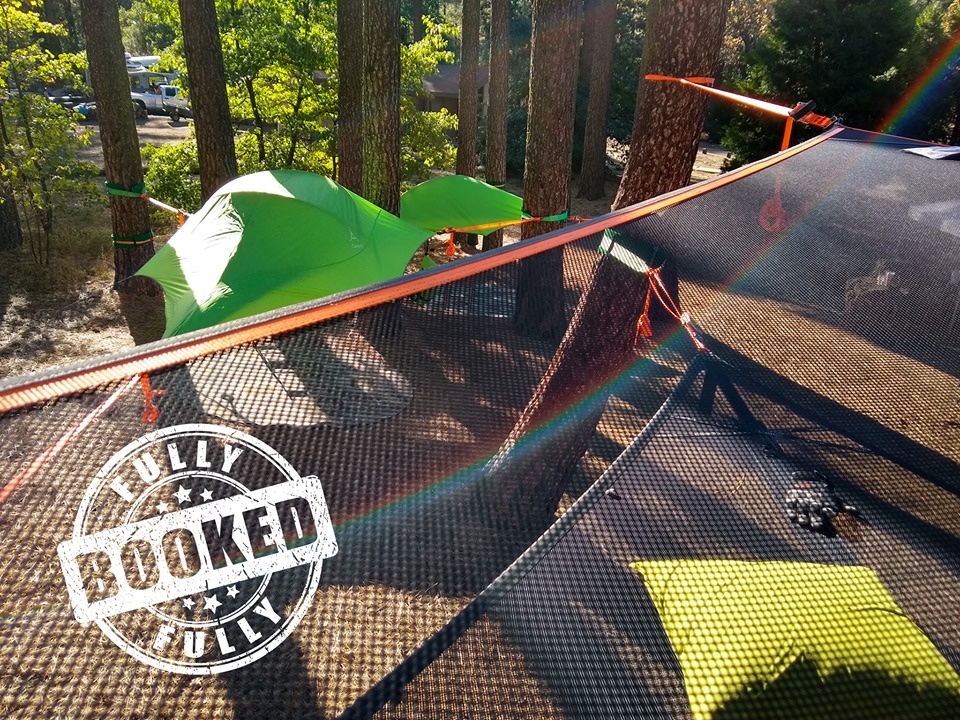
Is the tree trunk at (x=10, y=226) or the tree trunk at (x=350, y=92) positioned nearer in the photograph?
the tree trunk at (x=350, y=92)

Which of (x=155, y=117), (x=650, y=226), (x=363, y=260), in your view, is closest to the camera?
(x=650, y=226)

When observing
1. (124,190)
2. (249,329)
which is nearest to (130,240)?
(124,190)

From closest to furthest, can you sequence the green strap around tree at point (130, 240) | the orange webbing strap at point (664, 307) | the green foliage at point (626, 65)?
the orange webbing strap at point (664, 307), the green strap around tree at point (130, 240), the green foliage at point (626, 65)

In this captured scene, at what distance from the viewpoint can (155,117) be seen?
30516 millimetres

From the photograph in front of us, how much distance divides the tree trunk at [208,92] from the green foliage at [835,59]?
12.2 metres

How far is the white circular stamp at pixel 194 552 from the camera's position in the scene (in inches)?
44.1

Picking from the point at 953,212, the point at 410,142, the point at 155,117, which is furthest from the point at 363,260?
the point at 155,117

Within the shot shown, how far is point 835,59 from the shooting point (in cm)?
1539

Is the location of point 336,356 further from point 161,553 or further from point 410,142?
point 410,142

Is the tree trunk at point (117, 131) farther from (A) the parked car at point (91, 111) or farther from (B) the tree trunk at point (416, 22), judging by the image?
(B) the tree trunk at point (416, 22)

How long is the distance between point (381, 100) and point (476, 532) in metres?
7.27

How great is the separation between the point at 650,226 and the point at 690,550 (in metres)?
1.37

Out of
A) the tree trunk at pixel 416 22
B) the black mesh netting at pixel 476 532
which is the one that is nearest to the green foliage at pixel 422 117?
the black mesh netting at pixel 476 532

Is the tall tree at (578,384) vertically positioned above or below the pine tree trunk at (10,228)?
above
